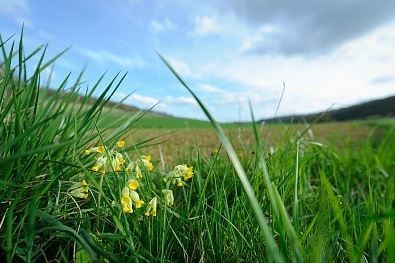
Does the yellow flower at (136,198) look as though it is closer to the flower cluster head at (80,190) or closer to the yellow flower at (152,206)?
the yellow flower at (152,206)

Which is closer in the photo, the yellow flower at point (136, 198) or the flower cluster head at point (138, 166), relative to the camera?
the yellow flower at point (136, 198)

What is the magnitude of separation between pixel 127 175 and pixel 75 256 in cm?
31

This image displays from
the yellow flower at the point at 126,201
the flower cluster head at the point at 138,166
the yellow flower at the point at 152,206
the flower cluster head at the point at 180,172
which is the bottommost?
the yellow flower at the point at 152,206

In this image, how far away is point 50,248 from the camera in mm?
1516

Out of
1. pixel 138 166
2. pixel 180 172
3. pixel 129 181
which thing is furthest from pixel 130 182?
pixel 180 172

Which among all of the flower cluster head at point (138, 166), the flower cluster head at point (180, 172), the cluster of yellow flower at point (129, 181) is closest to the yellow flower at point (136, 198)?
the cluster of yellow flower at point (129, 181)

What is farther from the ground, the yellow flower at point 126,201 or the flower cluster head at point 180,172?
the flower cluster head at point 180,172

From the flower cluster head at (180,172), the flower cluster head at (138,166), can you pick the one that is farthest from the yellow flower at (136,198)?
the flower cluster head at (180,172)

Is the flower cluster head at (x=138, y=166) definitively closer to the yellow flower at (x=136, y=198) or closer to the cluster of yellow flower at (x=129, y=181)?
the cluster of yellow flower at (x=129, y=181)

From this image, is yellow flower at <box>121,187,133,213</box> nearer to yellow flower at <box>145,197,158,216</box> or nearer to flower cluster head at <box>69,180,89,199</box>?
yellow flower at <box>145,197,158,216</box>

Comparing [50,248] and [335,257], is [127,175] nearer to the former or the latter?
[50,248]

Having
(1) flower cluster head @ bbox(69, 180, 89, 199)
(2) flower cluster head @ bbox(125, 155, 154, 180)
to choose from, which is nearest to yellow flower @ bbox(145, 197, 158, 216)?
(2) flower cluster head @ bbox(125, 155, 154, 180)

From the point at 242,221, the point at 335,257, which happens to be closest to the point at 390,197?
the point at 335,257

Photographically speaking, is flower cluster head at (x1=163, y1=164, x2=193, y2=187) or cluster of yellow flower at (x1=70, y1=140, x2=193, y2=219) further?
flower cluster head at (x1=163, y1=164, x2=193, y2=187)
